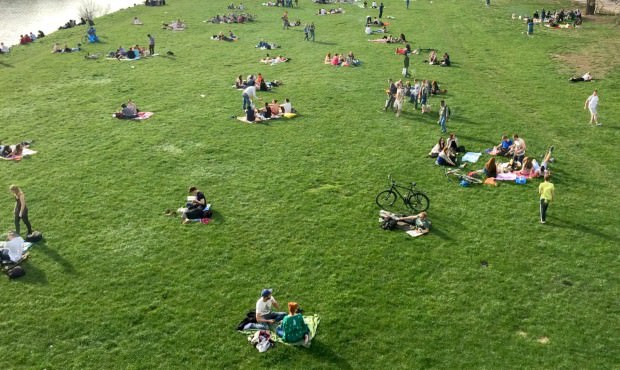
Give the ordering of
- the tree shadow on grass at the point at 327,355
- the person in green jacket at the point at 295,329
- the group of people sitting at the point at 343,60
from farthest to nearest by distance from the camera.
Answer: the group of people sitting at the point at 343,60 < the person in green jacket at the point at 295,329 < the tree shadow on grass at the point at 327,355

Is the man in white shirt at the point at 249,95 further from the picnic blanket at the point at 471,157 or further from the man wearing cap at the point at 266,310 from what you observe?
the man wearing cap at the point at 266,310

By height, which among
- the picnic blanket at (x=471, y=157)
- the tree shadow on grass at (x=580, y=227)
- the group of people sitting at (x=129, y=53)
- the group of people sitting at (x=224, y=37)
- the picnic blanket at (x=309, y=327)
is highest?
the group of people sitting at (x=224, y=37)

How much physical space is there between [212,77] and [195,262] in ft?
A: 87.1

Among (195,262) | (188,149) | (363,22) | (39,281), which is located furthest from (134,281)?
(363,22)

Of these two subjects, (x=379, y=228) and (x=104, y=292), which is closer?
(x=104, y=292)

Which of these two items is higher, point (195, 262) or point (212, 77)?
point (212, 77)

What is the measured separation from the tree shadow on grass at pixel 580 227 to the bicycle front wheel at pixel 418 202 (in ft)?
17.0

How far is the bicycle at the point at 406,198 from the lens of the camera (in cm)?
2250

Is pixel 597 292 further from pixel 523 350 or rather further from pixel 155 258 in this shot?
pixel 155 258

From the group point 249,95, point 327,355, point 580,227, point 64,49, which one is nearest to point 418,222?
point 580,227

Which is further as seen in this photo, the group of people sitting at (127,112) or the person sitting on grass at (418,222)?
the group of people sitting at (127,112)

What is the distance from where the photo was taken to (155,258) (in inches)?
768

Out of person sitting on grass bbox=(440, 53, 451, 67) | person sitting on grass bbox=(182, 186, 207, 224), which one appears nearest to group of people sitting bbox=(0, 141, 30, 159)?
person sitting on grass bbox=(182, 186, 207, 224)

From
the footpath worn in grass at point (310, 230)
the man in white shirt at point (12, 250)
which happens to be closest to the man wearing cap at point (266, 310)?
the footpath worn in grass at point (310, 230)
